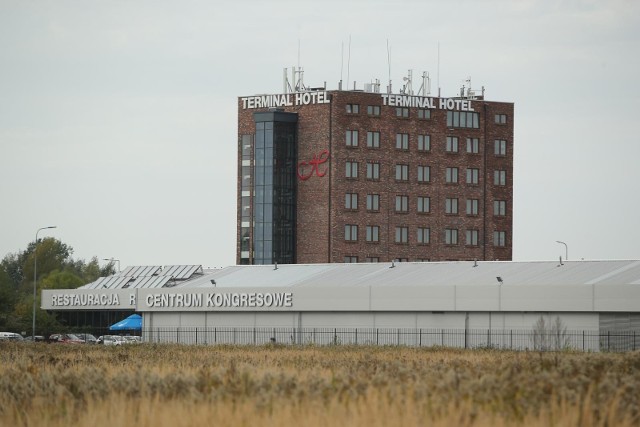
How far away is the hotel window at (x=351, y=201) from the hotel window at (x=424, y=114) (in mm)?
11822

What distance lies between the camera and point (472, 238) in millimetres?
149875

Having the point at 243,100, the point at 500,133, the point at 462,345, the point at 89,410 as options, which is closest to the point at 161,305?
the point at 462,345

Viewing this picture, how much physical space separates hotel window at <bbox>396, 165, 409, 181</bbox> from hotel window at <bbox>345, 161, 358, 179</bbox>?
5.30 metres

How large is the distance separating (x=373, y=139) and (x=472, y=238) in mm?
15997

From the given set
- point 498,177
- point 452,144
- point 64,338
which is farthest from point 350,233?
point 64,338

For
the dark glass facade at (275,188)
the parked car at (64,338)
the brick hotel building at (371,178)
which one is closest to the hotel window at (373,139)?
the brick hotel building at (371,178)

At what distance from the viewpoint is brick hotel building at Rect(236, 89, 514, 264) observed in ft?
464

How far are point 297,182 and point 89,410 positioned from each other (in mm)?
115625

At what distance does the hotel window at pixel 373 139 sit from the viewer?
14440 cm

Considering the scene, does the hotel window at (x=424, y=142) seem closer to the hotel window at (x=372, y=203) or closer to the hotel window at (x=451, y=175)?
the hotel window at (x=451, y=175)

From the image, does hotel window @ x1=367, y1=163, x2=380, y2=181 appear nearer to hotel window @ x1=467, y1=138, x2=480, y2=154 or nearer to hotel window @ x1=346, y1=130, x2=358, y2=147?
hotel window @ x1=346, y1=130, x2=358, y2=147

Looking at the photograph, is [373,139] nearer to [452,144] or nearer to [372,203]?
[372,203]

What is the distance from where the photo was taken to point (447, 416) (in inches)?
1029

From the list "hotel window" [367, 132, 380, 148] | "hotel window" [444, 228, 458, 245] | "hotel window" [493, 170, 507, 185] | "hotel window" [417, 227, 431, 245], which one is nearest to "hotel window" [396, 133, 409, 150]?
"hotel window" [367, 132, 380, 148]
